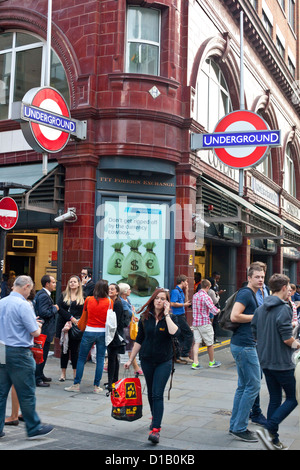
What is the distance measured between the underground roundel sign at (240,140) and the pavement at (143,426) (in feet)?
16.7

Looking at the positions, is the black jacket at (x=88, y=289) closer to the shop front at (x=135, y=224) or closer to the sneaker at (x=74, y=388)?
the shop front at (x=135, y=224)

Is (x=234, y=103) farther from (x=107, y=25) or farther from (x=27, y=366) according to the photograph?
(x=27, y=366)

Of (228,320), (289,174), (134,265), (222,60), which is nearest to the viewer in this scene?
(228,320)

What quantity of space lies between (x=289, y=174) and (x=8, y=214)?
19834 mm

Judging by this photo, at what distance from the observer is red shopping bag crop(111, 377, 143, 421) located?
606 cm

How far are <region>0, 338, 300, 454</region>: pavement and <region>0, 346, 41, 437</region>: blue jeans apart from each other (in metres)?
0.24

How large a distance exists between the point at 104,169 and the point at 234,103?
7.29 meters

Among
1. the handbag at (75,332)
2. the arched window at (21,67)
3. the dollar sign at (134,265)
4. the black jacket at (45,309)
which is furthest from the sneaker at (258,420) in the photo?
the arched window at (21,67)

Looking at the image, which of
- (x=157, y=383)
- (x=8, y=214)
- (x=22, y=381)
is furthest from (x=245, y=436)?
(x=8, y=214)

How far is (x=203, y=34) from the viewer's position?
46.5 ft

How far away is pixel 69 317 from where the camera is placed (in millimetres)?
9242

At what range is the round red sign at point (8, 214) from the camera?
10.2 metres

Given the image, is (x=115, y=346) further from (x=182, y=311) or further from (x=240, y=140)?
(x=240, y=140)

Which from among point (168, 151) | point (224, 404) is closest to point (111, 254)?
point (168, 151)
